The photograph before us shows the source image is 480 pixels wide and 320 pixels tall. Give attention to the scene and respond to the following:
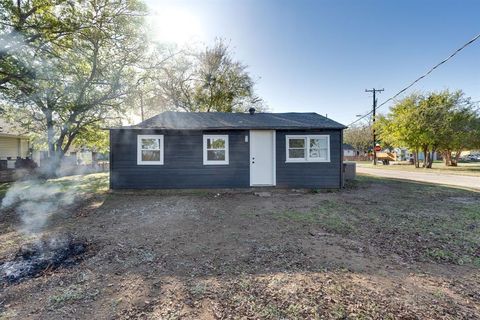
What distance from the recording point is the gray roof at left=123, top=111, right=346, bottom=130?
9852 millimetres

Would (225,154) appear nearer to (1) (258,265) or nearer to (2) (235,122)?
(2) (235,122)

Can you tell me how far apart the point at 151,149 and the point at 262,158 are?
4.46 m

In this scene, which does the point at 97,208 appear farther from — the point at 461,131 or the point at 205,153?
the point at 461,131

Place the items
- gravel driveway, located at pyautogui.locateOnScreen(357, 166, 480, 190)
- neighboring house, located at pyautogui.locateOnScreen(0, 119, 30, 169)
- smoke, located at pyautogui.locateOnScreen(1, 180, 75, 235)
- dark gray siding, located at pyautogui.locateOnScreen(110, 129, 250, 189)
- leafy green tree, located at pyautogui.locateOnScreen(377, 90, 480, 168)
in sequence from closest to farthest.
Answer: smoke, located at pyautogui.locateOnScreen(1, 180, 75, 235)
dark gray siding, located at pyautogui.locateOnScreen(110, 129, 250, 189)
gravel driveway, located at pyautogui.locateOnScreen(357, 166, 480, 190)
neighboring house, located at pyautogui.locateOnScreen(0, 119, 30, 169)
leafy green tree, located at pyautogui.locateOnScreen(377, 90, 480, 168)

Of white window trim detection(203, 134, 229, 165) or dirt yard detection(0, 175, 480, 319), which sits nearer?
dirt yard detection(0, 175, 480, 319)

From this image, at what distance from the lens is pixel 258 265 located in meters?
3.69

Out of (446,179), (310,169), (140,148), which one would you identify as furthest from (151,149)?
(446,179)

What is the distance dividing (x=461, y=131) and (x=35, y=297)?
3011 centimetres

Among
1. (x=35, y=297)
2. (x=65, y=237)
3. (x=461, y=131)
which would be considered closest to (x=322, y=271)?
(x=35, y=297)

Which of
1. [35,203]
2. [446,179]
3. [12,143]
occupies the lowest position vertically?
[35,203]

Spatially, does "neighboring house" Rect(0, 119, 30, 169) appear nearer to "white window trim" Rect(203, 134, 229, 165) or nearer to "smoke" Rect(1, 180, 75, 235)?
"smoke" Rect(1, 180, 75, 235)

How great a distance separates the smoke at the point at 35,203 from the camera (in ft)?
20.0

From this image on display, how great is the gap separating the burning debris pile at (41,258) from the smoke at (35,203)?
45.0 inches

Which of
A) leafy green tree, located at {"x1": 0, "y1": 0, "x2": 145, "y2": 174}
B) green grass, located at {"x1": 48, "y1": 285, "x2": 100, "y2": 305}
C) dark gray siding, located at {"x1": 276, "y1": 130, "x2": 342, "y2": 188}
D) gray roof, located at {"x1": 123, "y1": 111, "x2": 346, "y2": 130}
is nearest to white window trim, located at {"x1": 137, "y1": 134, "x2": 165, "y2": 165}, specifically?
gray roof, located at {"x1": 123, "y1": 111, "x2": 346, "y2": 130}
